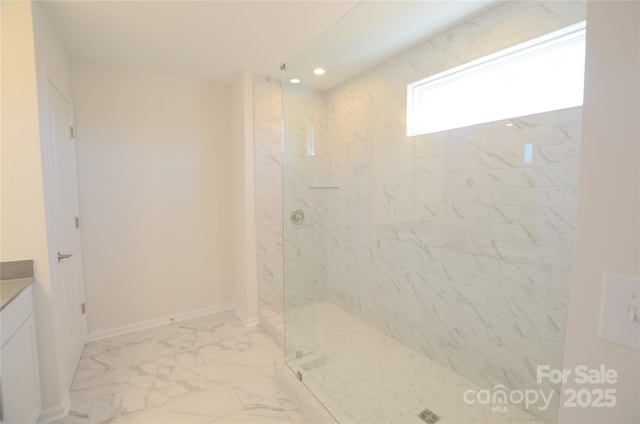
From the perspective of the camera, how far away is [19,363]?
1429 millimetres

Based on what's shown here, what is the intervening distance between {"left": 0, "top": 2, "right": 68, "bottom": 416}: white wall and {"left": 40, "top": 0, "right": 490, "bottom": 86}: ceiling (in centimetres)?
35

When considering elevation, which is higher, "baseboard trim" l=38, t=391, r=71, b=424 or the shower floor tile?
the shower floor tile

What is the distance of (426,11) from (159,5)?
65.8 inches

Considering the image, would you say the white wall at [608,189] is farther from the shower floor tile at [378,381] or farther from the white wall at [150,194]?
the white wall at [150,194]

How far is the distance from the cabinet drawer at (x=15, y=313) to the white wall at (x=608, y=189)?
207cm

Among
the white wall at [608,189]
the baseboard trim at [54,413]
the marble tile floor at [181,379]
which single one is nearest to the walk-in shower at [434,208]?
the marble tile floor at [181,379]

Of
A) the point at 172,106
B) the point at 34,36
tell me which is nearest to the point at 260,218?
the point at 172,106

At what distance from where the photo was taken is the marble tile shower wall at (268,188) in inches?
111

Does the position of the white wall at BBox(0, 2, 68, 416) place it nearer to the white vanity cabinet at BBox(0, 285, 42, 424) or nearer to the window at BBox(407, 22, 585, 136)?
the white vanity cabinet at BBox(0, 285, 42, 424)

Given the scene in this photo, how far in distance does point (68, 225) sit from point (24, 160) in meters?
0.74

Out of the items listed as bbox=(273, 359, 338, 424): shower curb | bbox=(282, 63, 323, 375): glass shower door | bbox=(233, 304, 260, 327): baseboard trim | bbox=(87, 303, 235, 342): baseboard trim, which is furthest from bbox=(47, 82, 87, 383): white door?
bbox=(282, 63, 323, 375): glass shower door

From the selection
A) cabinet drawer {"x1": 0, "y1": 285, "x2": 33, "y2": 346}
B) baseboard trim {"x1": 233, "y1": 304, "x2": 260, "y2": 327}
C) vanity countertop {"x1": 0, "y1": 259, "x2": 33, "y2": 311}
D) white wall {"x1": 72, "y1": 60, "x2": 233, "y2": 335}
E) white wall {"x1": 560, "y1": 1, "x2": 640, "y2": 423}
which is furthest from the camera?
baseboard trim {"x1": 233, "y1": 304, "x2": 260, "y2": 327}

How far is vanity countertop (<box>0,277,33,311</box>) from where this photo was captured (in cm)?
132

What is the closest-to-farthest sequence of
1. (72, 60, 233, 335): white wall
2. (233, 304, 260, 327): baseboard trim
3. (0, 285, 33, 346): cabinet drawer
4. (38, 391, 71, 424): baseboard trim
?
(0, 285, 33, 346): cabinet drawer, (38, 391, 71, 424): baseboard trim, (72, 60, 233, 335): white wall, (233, 304, 260, 327): baseboard trim
